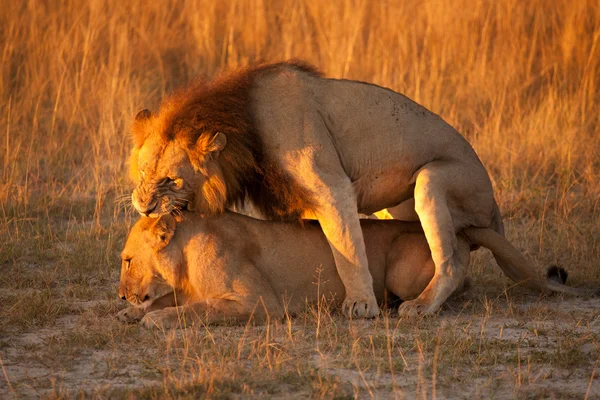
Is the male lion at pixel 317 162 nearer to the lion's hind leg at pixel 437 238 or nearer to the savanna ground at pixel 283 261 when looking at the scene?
the lion's hind leg at pixel 437 238

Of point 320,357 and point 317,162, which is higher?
point 317,162

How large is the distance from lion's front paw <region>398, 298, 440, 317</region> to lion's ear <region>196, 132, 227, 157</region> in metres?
1.43

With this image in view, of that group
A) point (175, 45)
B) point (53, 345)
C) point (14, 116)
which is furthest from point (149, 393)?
point (175, 45)

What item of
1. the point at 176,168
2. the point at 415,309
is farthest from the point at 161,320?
the point at 415,309

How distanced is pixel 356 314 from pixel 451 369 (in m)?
1.02

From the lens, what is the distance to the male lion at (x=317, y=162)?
551 centimetres

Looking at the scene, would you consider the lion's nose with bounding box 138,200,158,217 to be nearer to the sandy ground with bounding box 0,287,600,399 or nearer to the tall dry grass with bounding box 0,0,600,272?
the sandy ground with bounding box 0,287,600,399

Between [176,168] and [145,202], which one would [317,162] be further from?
[145,202]

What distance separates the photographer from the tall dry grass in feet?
27.0

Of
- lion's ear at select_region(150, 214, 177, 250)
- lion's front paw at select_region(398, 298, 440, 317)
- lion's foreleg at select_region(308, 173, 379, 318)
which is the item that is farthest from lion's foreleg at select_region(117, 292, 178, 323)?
lion's front paw at select_region(398, 298, 440, 317)

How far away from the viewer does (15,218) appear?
736 centimetres

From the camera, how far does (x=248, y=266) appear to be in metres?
5.65

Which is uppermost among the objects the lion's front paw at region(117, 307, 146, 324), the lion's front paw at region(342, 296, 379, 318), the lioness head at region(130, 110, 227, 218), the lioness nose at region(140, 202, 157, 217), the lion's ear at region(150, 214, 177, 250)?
the lioness head at region(130, 110, 227, 218)

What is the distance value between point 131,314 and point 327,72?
18.6ft
